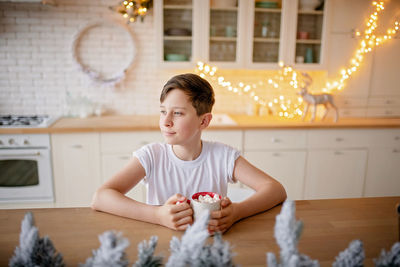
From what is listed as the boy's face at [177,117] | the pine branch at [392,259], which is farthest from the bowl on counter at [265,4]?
the pine branch at [392,259]

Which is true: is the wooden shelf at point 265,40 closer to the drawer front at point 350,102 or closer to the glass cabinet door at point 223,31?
the glass cabinet door at point 223,31

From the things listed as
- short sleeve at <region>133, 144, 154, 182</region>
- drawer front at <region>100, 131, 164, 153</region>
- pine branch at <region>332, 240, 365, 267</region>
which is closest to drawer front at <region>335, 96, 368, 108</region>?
drawer front at <region>100, 131, 164, 153</region>

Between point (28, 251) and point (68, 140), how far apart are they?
2125mm

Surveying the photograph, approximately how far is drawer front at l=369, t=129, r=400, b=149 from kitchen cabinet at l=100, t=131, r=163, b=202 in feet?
6.14

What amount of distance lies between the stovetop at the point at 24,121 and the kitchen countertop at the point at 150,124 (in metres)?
0.07

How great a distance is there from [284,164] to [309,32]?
1270mm

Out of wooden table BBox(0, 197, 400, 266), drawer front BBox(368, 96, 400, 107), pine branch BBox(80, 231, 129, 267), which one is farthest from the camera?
drawer front BBox(368, 96, 400, 107)

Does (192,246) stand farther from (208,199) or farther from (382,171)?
(382,171)

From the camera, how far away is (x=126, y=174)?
1.22 m

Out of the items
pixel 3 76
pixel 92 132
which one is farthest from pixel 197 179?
pixel 3 76

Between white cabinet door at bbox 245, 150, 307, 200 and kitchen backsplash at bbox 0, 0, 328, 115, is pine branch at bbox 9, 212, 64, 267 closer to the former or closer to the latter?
white cabinet door at bbox 245, 150, 307, 200

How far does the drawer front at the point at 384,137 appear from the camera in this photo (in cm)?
275

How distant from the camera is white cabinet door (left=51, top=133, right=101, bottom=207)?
8.13ft

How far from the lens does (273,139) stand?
265cm
